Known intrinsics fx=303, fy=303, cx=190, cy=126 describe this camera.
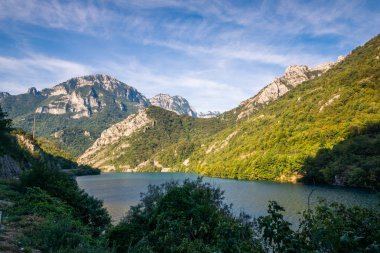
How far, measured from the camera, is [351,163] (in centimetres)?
9200

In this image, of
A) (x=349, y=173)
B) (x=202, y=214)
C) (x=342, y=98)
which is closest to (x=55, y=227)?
(x=202, y=214)

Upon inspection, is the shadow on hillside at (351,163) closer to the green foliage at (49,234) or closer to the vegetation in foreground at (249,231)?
the vegetation in foreground at (249,231)

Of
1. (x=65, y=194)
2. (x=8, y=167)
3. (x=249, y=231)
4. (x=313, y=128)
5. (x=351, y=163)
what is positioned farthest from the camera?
(x=313, y=128)

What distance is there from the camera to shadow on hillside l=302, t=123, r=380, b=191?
265 feet

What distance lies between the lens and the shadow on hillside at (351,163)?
80.8 meters

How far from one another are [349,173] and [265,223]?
87.4 meters

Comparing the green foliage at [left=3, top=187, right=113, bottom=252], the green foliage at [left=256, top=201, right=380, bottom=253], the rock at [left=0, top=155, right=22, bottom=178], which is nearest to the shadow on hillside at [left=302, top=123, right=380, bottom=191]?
the rock at [left=0, top=155, right=22, bottom=178]

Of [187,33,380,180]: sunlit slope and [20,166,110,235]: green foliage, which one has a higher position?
[187,33,380,180]: sunlit slope

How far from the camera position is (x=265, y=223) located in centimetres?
998

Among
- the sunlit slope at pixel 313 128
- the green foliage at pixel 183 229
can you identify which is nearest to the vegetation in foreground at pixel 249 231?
the green foliage at pixel 183 229

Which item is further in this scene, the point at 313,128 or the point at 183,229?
the point at 313,128

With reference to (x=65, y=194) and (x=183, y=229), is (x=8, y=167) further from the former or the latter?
(x=183, y=229)

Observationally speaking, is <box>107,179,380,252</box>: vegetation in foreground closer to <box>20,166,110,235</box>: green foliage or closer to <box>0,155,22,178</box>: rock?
<box>20,166,110,235</box>: green foliage

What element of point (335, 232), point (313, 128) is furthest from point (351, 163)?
Answer: point (335, 232)
